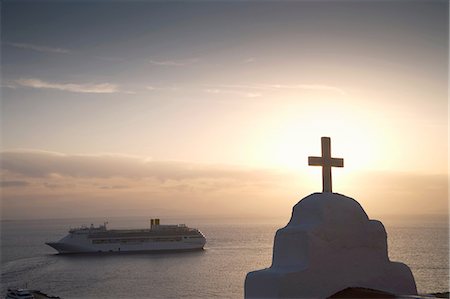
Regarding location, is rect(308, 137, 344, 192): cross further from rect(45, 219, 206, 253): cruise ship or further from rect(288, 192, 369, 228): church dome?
rect(45, 219, 206, 253): cruise ship

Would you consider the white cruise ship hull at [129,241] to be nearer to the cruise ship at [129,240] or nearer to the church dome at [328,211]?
the cruise ship at [129,240]

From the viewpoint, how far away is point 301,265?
8820 millimetres

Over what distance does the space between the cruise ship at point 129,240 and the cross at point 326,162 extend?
5250cm

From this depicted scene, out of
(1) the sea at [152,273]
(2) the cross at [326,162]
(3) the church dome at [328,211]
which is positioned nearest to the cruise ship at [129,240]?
(1) the sea at [152,273]

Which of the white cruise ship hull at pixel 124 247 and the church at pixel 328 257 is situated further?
Result: the white cruise ship hull at pixel 124 247

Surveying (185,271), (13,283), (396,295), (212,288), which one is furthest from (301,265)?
(185,271)

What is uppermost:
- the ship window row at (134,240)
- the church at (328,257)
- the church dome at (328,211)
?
the church dome at (328,211)

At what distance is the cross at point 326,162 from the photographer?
10.0m

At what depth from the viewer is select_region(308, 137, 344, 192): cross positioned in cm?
1005

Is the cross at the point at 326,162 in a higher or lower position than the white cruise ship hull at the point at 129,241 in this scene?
higher

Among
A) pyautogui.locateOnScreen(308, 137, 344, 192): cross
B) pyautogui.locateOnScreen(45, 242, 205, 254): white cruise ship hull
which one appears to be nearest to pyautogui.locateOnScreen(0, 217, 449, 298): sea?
pyautogui.locateOnScreen(45, 242, 205, 254): white cruise ship hull

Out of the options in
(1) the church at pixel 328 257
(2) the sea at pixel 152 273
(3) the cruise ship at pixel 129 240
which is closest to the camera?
(1) the church at pixel 328 257

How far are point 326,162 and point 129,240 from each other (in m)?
53.5

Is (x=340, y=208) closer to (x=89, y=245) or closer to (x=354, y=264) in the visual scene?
(x=354, y=264)
